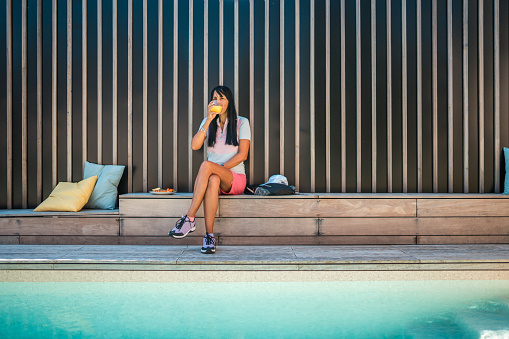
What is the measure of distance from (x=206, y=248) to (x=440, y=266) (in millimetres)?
1552

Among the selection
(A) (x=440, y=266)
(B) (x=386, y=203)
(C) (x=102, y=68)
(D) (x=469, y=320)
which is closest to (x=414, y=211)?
(B) (x=386, y=203)

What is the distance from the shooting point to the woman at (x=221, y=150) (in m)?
3.08

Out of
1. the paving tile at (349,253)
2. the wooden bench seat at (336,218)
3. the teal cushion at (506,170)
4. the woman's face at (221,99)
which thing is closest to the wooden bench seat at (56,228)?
the wooden bench seat at (336,218)

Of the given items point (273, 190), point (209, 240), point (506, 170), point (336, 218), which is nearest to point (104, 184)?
point (209, 240)

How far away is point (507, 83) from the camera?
408cm

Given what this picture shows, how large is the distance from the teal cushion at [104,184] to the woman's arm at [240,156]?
44.5 inches

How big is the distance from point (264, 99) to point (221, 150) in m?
0.80

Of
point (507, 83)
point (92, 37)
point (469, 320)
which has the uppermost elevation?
point (92, 37)

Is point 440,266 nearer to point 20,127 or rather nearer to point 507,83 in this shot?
point 507,83

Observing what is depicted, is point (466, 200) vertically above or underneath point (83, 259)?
above

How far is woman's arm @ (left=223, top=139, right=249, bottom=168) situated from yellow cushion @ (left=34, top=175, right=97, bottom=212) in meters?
1.28

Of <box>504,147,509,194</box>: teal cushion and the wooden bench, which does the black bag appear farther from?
<box>504,147,509,194</box>: teal cushion

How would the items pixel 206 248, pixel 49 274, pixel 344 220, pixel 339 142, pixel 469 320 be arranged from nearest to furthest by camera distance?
pixel 469 320
pixel 49 274
pixel 206 248
pixel 344 220
pixel 339 142

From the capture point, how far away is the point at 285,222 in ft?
11.0
